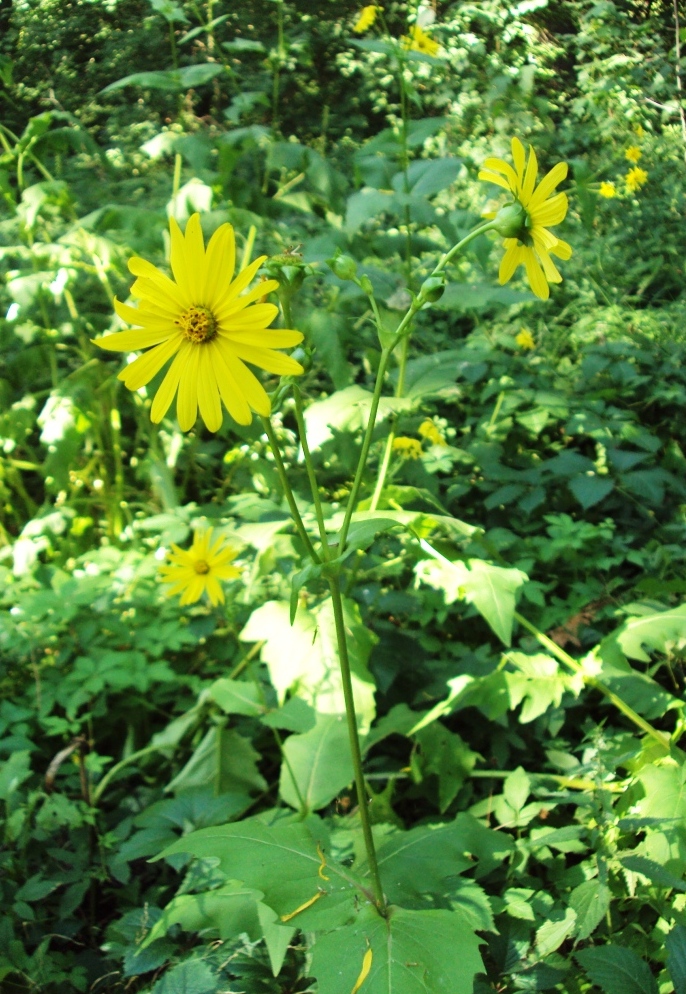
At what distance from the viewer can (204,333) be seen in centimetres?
81

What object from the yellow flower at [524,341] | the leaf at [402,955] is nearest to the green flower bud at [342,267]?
the leaf at [402,955]

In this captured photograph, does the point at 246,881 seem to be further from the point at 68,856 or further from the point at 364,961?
the point at 68,856

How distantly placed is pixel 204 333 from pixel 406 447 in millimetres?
895

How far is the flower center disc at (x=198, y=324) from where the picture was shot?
0.80 metres

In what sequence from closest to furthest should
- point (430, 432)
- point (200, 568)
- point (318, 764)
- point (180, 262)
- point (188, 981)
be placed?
1. point (180, 262)
2. point (188, 981)
3. point (318, 764)
4. point (200, 568)
5. point (430, 432)

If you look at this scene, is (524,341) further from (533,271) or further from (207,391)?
(207,391)

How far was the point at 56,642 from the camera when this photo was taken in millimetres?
1733

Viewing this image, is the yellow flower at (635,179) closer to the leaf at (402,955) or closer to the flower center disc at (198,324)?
the flower center disc at (198,324)

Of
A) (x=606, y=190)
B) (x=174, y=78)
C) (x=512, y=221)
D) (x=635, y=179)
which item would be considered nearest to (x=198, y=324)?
(x=512, y=221)

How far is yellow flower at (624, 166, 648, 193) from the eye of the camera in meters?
3.92

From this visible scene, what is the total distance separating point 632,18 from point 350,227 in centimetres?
342

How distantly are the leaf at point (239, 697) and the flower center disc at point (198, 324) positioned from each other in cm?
78

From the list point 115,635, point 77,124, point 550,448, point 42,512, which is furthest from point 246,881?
point 77,124

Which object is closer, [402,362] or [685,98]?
[402,362]
